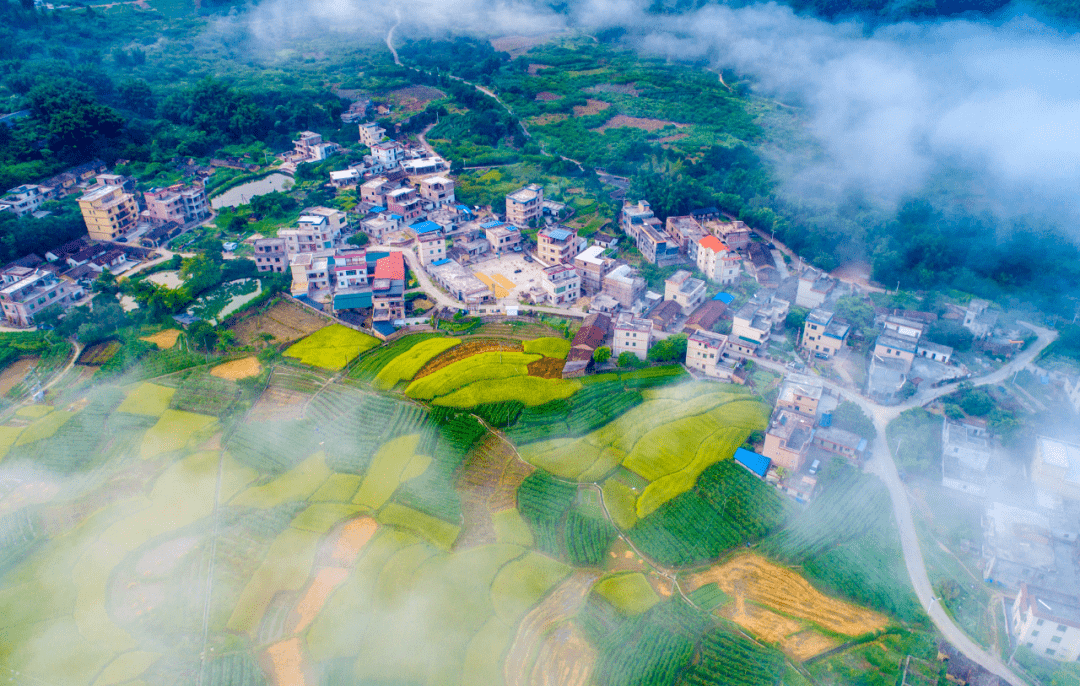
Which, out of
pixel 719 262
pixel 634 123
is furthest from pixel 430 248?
pixel 634 123

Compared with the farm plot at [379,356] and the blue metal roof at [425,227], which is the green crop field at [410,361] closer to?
the farm plot at [379,356]

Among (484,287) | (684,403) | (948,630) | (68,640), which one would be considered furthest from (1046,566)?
(68,640)

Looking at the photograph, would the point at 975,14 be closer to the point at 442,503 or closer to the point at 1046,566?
the point at 1046,566

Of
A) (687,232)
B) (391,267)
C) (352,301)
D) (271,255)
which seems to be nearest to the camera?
(352,301)

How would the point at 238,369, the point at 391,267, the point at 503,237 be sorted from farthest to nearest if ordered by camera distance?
the point at 503,237, the point at 391,267, the point at 238,369

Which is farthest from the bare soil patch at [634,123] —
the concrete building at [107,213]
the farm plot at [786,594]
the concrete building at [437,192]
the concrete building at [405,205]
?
the farm plot at [786,594]

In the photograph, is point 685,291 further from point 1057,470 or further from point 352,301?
point 352,301
